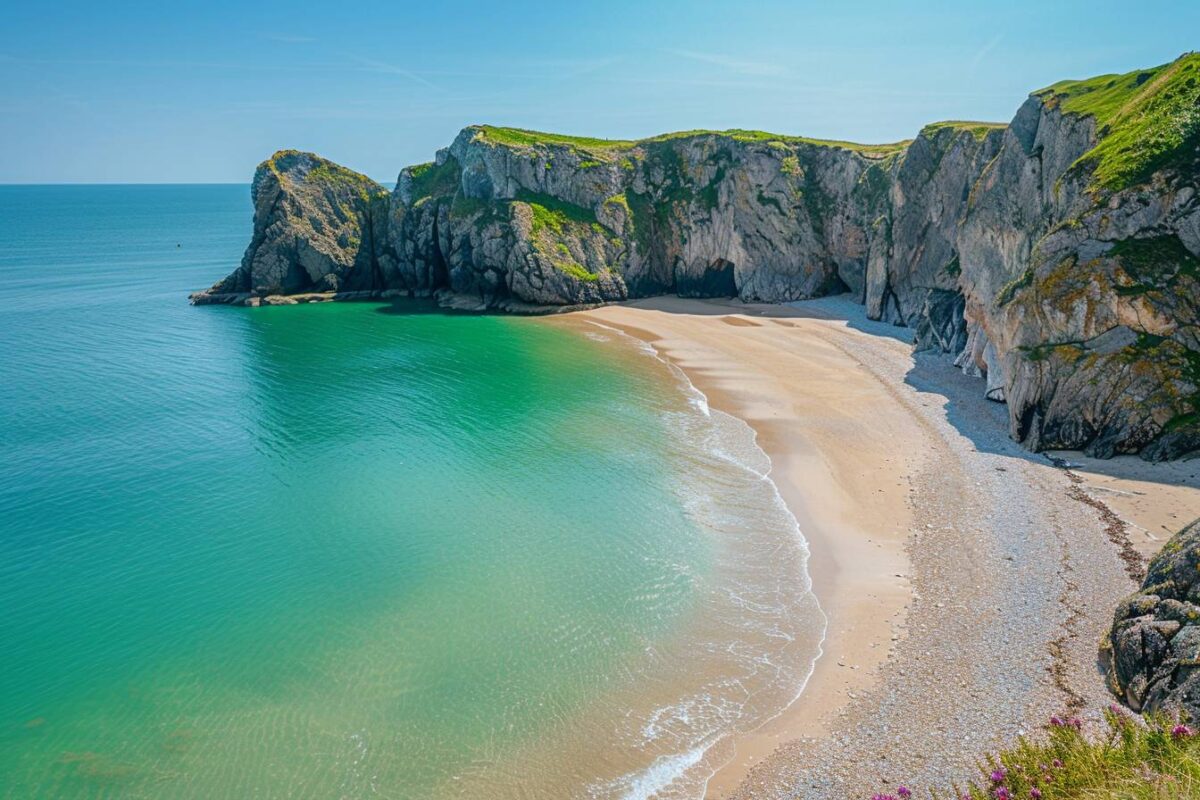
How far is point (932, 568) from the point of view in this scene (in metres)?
20.1

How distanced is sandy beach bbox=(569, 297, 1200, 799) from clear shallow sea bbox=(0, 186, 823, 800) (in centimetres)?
123

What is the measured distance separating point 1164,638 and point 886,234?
1654 inches

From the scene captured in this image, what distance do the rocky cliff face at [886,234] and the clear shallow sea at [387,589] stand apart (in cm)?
1371

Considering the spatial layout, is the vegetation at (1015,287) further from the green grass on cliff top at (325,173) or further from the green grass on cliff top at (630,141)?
the green grass on cliff top at (325,173)

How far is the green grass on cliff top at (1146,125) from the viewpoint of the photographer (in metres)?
26.9

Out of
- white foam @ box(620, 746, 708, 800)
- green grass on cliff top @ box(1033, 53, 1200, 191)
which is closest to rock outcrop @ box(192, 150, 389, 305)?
green grass on cliff top @ box(1033, 53, 1200, 191)

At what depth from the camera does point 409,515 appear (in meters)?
25.2

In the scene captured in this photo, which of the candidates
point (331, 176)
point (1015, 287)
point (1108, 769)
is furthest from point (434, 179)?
point (1108, 769)

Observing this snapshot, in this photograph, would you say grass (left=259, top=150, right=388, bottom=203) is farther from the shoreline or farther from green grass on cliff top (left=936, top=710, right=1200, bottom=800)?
green grass on cliff top (left=936, top=710, right=1200, bottom=800)

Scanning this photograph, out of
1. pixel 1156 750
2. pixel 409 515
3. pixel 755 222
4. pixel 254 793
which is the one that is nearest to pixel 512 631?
pixel 254 793


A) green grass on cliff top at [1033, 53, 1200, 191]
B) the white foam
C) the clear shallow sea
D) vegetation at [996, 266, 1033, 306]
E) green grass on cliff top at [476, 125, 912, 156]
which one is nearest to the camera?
the white foam

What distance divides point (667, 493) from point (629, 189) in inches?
1936

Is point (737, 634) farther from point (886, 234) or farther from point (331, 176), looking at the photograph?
point (331, 176)

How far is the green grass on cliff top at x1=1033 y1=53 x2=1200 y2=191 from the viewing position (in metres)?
26.9
